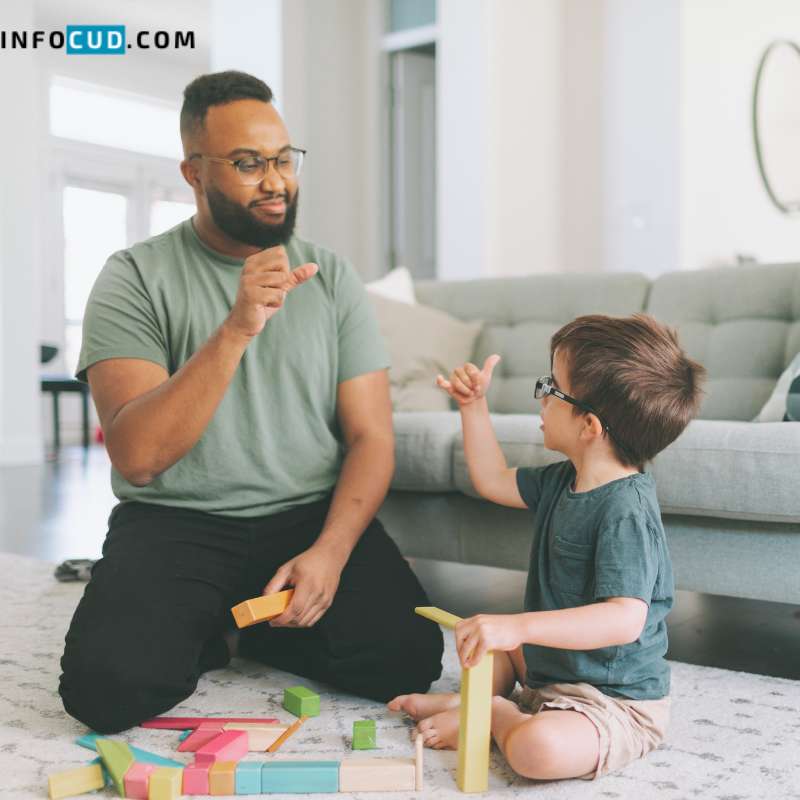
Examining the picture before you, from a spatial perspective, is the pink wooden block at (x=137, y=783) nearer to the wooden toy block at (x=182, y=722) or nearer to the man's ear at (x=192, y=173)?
the wooden toy block at (x=182, y=722)

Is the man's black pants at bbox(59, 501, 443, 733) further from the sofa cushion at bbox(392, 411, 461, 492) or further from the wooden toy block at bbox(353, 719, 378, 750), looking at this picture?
the sofa cushion at bbox(392, 411, 461, 492)

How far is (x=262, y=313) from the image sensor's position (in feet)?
4.87

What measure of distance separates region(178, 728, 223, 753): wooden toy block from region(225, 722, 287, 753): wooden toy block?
0.07 ft

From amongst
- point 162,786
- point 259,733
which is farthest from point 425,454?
point 162,786

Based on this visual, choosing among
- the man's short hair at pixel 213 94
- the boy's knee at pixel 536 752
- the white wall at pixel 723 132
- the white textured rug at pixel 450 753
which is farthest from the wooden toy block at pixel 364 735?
the white wall at pixel 723 132

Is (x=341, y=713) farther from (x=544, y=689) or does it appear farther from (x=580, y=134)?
(x=580, y=134)

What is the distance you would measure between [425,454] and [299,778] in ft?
3.35

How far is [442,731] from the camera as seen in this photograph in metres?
1.45

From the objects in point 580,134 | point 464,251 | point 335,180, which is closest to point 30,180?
point 335,180

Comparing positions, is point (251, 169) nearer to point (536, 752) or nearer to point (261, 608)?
point (261, 608)

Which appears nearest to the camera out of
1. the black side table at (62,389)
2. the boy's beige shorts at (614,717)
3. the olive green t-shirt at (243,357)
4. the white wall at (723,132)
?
the boy's beige shorts at (614,717)

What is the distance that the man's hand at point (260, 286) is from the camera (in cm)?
146

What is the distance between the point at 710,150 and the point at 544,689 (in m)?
3.76

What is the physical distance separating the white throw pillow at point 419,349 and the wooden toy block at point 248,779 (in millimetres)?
1514
